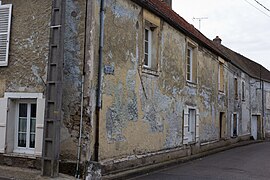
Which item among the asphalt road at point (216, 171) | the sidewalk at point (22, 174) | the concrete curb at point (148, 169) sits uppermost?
the sidewalk at point (22, 174)

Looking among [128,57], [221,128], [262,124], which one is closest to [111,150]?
[128,57]

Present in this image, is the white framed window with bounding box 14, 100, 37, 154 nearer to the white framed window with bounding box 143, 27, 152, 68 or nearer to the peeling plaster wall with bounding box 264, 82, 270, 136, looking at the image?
the white framed window with bounding box 143, 27, 152, 68

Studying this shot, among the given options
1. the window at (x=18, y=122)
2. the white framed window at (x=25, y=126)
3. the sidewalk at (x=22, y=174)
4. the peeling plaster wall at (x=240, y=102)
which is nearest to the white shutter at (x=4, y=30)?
the window at (x=18, y=122)

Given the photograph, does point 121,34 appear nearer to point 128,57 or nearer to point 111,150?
point 128,57

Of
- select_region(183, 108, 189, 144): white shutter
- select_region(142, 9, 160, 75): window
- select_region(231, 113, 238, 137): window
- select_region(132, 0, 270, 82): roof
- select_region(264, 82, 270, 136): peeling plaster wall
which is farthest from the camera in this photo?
select_region(264, 82, 270, 136): peeling plaster wall

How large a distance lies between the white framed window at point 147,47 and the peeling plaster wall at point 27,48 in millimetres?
3663

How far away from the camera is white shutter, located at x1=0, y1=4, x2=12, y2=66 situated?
9.58m

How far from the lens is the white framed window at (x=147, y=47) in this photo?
38.3ft

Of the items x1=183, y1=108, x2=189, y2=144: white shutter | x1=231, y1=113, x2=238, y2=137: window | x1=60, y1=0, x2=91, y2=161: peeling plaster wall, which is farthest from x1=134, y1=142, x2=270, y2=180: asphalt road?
x1=231, y1=113, x2=238, y2=137: window

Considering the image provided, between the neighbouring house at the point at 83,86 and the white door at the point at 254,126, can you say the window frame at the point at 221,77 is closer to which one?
the neighbouring house at the point at 83,86

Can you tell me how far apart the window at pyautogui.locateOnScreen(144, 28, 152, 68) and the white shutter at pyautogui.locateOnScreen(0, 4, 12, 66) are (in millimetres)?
4286

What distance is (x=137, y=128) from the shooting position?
34.5ft

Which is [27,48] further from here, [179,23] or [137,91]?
[179,23]

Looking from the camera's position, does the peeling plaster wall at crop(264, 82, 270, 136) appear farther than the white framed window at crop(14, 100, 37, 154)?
Yes
